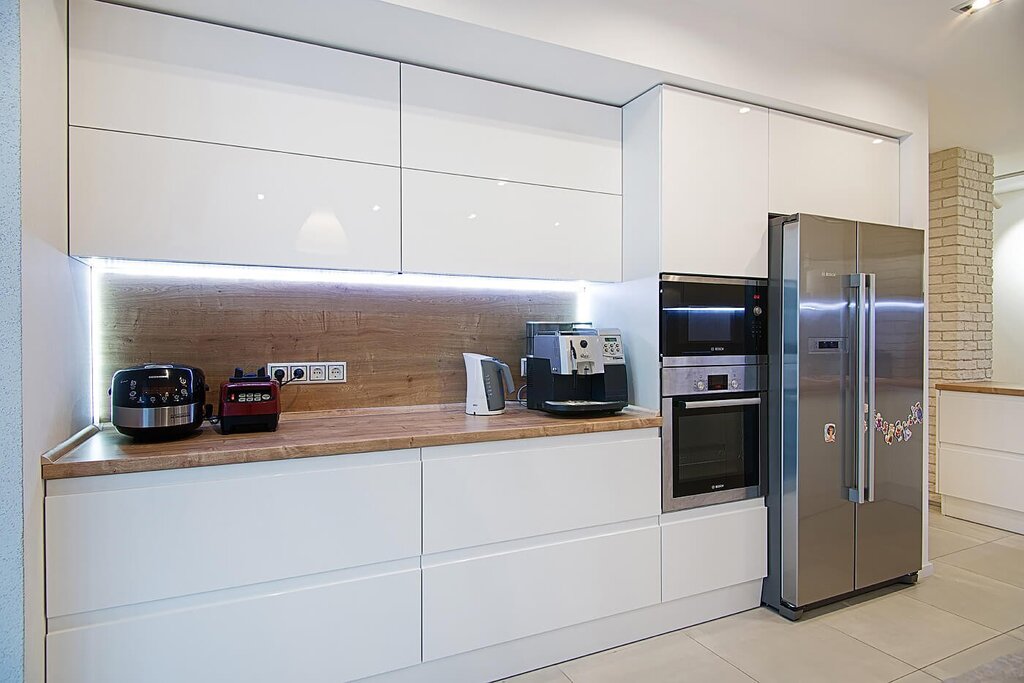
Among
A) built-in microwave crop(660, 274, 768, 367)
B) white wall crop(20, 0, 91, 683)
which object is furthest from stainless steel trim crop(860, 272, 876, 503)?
white wall crop(20, 0, 91, 683)

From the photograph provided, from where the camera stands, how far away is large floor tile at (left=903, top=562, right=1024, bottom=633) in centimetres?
252

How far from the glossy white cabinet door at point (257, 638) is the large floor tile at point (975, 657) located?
6.24 feet

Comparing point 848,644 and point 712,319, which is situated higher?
point 712,319

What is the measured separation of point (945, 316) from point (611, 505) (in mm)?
3440

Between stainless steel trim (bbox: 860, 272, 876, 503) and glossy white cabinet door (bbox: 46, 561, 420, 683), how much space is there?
204cm

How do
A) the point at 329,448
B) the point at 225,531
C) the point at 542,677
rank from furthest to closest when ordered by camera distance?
the point at 542,677 → the point at 329,448 → the point at 225,531

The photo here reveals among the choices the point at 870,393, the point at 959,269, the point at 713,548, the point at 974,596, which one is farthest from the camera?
the point at 959,269

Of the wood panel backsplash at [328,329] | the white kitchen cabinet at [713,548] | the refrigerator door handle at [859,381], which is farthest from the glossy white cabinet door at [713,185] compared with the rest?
the white kitchen cabinet at [713,548]

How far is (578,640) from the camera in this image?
2225 mm

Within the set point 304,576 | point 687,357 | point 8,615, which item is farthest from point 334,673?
point 687,357

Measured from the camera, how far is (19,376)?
1.39 metres

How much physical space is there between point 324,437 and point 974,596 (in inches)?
121

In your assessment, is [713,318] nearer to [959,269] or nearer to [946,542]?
[946,542]

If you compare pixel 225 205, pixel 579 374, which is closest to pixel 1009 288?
pixel 579 374
